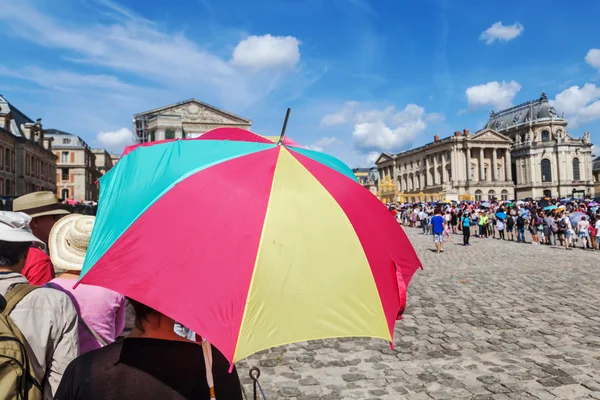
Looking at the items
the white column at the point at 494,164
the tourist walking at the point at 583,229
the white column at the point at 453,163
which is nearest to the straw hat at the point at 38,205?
the tourist walking at the point at 583,229

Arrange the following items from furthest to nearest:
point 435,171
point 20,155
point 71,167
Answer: point 435,171, point 71,167, point 20,155

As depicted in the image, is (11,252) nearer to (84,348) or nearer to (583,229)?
(84,348)

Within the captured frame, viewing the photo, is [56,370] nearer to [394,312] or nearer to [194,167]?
[194,167]

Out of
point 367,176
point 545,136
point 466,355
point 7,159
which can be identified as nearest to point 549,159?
point 545,136

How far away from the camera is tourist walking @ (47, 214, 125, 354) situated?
2.43 metres

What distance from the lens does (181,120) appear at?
238 ft

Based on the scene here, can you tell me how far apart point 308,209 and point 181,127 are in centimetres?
7271

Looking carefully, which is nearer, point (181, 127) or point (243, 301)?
point (243, 301)

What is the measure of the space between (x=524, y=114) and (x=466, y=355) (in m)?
102

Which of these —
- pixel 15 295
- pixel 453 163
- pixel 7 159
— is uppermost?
pixel 453 163

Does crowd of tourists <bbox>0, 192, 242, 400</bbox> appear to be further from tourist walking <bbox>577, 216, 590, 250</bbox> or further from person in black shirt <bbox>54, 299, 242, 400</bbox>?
tourist walking <bbox>577, 216, 590, 250</bbox>

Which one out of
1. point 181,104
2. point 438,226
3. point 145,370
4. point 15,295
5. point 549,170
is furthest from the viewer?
point 549,170

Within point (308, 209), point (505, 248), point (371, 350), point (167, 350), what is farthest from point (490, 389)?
point (505, 248)

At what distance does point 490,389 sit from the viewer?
173 inches
